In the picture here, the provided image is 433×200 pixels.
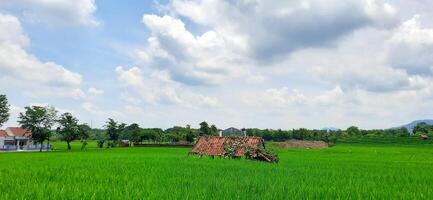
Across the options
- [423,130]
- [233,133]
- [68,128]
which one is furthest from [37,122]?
[423,130]

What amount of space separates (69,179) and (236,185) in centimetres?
443

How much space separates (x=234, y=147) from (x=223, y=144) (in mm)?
1587

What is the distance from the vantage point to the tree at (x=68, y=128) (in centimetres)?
7694

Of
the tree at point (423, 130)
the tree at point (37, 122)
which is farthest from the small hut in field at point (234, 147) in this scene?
the tree at point (423, 130)

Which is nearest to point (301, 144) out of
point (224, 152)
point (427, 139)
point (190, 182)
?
point (427, 139)

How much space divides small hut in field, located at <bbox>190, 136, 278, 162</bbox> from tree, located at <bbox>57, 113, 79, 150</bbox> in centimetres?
5050

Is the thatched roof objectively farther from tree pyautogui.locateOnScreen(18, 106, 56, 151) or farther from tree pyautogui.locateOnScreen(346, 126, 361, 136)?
tree pyautogui.locateOnScreen(346, 126, 361, 136)

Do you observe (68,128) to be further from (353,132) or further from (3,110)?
(353,132)

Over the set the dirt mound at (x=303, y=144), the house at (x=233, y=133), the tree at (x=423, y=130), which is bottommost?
the dirt mound at (x=303, y=144)

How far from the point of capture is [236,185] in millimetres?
10477

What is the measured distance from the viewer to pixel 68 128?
253 ft

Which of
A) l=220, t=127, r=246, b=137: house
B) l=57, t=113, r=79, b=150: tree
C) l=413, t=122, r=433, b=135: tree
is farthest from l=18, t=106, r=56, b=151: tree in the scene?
l=413, t=122, r=433, b=135: tree

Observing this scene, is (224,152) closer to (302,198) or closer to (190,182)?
(190,182)

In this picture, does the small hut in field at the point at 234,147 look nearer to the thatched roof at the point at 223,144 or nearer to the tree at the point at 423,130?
the thatched roof at the point at 223,144
